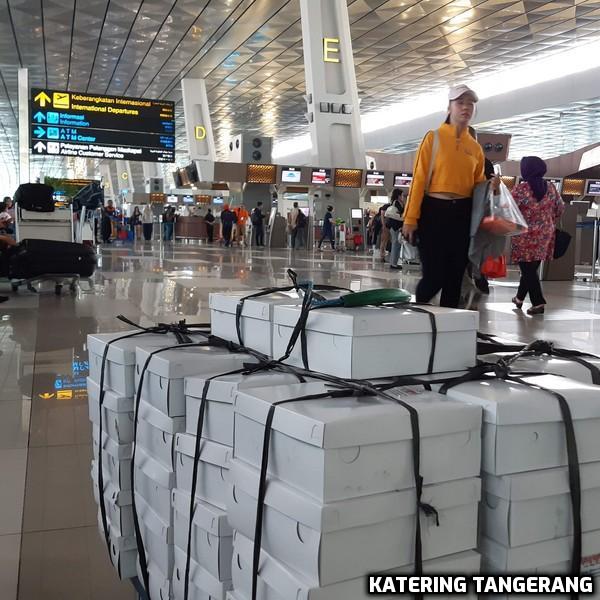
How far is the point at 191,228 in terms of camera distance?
1581 inches

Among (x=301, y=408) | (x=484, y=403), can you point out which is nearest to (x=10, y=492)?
(x=301, y=408)

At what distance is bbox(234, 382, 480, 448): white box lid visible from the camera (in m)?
1.18

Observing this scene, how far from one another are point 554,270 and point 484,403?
452 inches

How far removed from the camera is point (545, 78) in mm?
23984

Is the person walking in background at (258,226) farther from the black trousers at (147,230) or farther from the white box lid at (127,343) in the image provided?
the white box lid at (127,343)

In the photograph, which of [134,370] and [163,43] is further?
[163,43]

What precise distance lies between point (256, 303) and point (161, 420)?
0.42m

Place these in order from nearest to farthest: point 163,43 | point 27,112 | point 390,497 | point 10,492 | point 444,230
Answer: point 390,497 → point 10,492 → point 444,230 → point 27,112 → point 163,43

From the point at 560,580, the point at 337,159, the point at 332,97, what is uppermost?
the point at 332,97

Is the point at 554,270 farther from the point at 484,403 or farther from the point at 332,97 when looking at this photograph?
the point at 484,403

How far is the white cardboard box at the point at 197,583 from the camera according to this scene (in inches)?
58.4

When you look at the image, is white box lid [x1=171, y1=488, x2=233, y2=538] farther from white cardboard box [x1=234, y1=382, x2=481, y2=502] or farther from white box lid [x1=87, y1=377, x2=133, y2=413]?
white box lid [x1=87, y1=377, x2=133, y2=413]

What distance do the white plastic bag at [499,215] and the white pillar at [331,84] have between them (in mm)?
13180

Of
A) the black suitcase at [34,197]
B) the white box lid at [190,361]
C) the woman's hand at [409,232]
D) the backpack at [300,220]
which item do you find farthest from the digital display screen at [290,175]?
the white box lid at [190,361]
